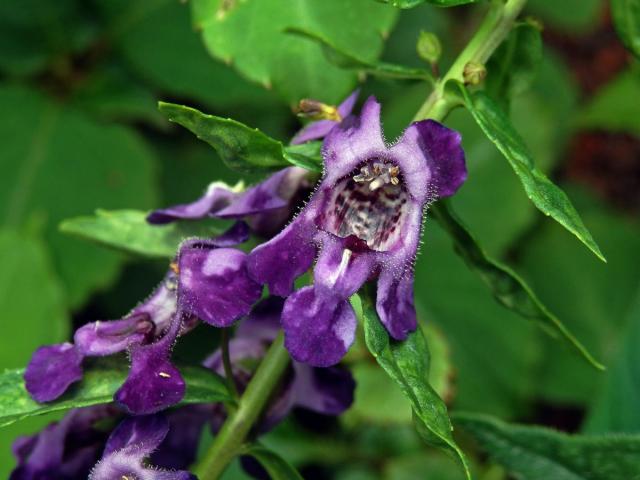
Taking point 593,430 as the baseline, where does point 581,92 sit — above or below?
below

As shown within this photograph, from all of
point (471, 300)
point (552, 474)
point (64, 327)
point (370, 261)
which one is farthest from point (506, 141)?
point (471, 300)

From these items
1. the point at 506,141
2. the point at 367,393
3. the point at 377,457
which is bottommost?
the point at 377,457

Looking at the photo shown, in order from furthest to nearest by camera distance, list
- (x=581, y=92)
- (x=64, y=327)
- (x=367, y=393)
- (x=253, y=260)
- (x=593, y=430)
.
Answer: (x=581, y=92) → (x=367, y=393) → (x=64, y=327) → (x=593, y=430) → (x=253, y=260)

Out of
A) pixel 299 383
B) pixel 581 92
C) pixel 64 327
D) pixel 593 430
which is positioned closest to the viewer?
pixel 299 383

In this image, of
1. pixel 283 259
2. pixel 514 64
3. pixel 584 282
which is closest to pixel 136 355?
pixel 283 259

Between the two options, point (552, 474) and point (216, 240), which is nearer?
point (216, 240)

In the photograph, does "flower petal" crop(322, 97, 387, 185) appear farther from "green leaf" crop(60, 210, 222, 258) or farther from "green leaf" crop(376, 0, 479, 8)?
"green leaf" crop(60, 210, 222, 258)

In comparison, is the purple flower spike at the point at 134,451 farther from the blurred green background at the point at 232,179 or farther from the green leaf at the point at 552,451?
the blurred green background at the point at 232,179

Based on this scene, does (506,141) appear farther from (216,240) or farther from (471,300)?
(471,300)
